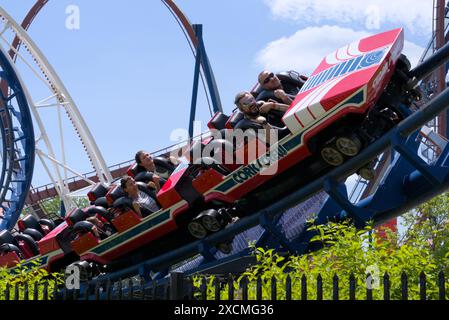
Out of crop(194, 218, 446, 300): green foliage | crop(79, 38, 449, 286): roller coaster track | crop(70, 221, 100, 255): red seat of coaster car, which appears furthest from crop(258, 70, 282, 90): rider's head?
crop(194, 218, 446, 300): green foliage

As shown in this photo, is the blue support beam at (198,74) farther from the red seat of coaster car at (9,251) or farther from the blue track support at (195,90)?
the red seat of coaster car at (9,251)

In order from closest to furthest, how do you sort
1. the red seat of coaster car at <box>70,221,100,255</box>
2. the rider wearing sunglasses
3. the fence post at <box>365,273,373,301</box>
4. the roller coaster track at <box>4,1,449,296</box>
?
1. the fence post at <box>365,273,373,301</box>
2. the roller coaster track at <box>4,1,449,296</box>
3. the rider wearing sunglasses
4. the red seat of coaster car at <box>70,221,100,255</box>

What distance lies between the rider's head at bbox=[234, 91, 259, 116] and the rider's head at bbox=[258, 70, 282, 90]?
0.27 m

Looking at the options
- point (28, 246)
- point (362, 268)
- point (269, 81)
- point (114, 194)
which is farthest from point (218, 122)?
point (362, 268)

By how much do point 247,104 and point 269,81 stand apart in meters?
0.44

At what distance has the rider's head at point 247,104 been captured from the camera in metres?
6.82

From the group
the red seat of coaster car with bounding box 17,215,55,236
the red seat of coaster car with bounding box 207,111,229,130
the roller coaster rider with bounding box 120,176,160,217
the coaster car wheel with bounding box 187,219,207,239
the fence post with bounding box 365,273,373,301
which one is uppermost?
the red seat of coaster car with bounding box 207,111,229,130

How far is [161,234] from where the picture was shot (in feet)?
25.0

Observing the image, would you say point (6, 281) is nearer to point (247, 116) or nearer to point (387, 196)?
point (247, 116)

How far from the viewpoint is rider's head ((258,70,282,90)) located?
7164 mm

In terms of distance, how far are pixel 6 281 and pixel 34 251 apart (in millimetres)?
4494

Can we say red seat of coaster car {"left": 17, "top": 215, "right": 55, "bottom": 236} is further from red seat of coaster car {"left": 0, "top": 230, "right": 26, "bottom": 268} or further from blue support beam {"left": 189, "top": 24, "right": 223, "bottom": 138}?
blue support beam {"left": 189, "top": 24, "right": 223, "bottom": 138}

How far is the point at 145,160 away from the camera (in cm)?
844
